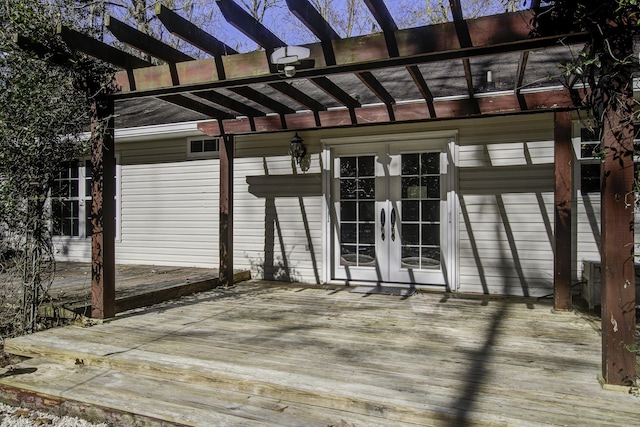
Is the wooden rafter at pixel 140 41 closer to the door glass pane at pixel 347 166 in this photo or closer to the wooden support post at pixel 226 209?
the wooden support post at pixel 226 209

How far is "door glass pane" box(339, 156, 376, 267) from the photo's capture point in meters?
5.78

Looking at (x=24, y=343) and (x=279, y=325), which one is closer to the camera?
(x=24, y=343)

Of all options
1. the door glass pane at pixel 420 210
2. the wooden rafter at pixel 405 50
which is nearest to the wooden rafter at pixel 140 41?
the wooden rafter at pixel 405 50

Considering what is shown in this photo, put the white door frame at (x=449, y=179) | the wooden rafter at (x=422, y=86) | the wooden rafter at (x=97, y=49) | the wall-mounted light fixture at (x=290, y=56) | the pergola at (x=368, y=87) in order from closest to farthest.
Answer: the pergola at (x=368, y=87) → the wall-mounted light fixture at (x=290, y=56) → the wooden rafter at (x=97, y=49) → the wooden rafter at (x=422, y=86) → the white door frame at (x=449, y=179)

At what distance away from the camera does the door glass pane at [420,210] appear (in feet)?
18.0

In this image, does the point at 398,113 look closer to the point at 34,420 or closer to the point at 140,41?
the point at 140,41

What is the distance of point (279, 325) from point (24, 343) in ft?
6.47

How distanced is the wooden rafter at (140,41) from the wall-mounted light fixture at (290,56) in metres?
0.95

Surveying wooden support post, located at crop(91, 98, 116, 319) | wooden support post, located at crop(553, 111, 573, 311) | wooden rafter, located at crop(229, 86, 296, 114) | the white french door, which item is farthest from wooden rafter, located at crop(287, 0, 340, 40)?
the white french door

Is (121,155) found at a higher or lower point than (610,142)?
higher

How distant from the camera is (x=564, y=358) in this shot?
2.93 meters

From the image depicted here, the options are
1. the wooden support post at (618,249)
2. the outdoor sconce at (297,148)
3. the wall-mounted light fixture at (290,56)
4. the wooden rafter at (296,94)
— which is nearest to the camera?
the wooden support post at (618,249)

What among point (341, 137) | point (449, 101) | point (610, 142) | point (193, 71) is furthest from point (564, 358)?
point (341, 137)

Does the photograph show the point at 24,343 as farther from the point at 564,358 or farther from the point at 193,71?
the point at 564,358
